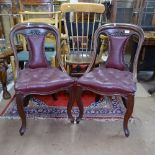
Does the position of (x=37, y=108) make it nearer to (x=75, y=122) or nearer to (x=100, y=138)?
(x=75, y=122)

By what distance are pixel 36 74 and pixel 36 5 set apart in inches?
78.6

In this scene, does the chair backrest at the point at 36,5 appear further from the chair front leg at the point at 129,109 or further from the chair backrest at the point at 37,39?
the chair front leg at the point at 129,109

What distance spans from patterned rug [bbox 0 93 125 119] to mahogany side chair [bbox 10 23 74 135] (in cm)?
16

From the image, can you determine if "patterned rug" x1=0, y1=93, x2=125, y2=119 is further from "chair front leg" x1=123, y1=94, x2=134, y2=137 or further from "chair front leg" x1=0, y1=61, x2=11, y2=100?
"chair front leg" x1=123, y1=94, x2=134, y2=137

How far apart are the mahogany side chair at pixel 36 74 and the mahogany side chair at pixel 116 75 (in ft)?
0.61

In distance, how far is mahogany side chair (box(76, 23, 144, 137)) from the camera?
5.01 feet

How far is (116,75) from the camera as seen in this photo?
1682 mm

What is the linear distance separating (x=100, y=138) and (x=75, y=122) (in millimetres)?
313

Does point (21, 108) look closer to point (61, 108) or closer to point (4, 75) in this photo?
point (61, 108)

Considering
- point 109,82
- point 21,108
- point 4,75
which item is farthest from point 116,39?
point 4,75

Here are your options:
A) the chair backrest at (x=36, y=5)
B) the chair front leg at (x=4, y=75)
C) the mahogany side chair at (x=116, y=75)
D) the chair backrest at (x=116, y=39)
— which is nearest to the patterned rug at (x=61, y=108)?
the chair front leg at (x=4, y=75)

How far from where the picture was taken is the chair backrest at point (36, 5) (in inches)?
120

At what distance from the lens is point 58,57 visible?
1.85 metres

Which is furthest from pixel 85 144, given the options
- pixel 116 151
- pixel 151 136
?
pixel 151 136
